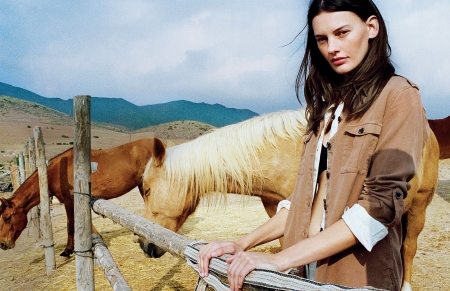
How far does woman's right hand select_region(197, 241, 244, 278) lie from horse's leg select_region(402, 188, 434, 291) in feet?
9.89

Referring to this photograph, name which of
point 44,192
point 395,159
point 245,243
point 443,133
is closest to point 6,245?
point 44,192

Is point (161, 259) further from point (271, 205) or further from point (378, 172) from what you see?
point (378, 172)

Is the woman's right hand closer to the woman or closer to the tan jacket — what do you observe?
the woman

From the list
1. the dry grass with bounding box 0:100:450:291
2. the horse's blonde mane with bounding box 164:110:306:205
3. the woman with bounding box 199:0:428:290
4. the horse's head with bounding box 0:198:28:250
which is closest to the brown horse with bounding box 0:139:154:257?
the horse's head with bounding box 0:198:28:250

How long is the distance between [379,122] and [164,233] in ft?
4.11

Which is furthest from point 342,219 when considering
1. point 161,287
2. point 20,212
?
point 20,212

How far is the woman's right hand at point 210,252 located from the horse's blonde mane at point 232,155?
198 centimetres

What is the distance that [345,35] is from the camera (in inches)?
48.2

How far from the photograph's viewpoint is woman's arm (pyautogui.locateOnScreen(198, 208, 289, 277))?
1.25 m

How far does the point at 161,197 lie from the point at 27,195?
3.66 meters

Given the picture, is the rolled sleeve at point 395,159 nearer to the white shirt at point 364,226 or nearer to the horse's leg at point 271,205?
the white shirt at point 364,226

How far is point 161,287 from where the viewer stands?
14.4 ft

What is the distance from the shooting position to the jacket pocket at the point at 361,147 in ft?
3.68

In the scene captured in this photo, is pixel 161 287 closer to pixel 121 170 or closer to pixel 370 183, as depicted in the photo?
pixel 121 170
